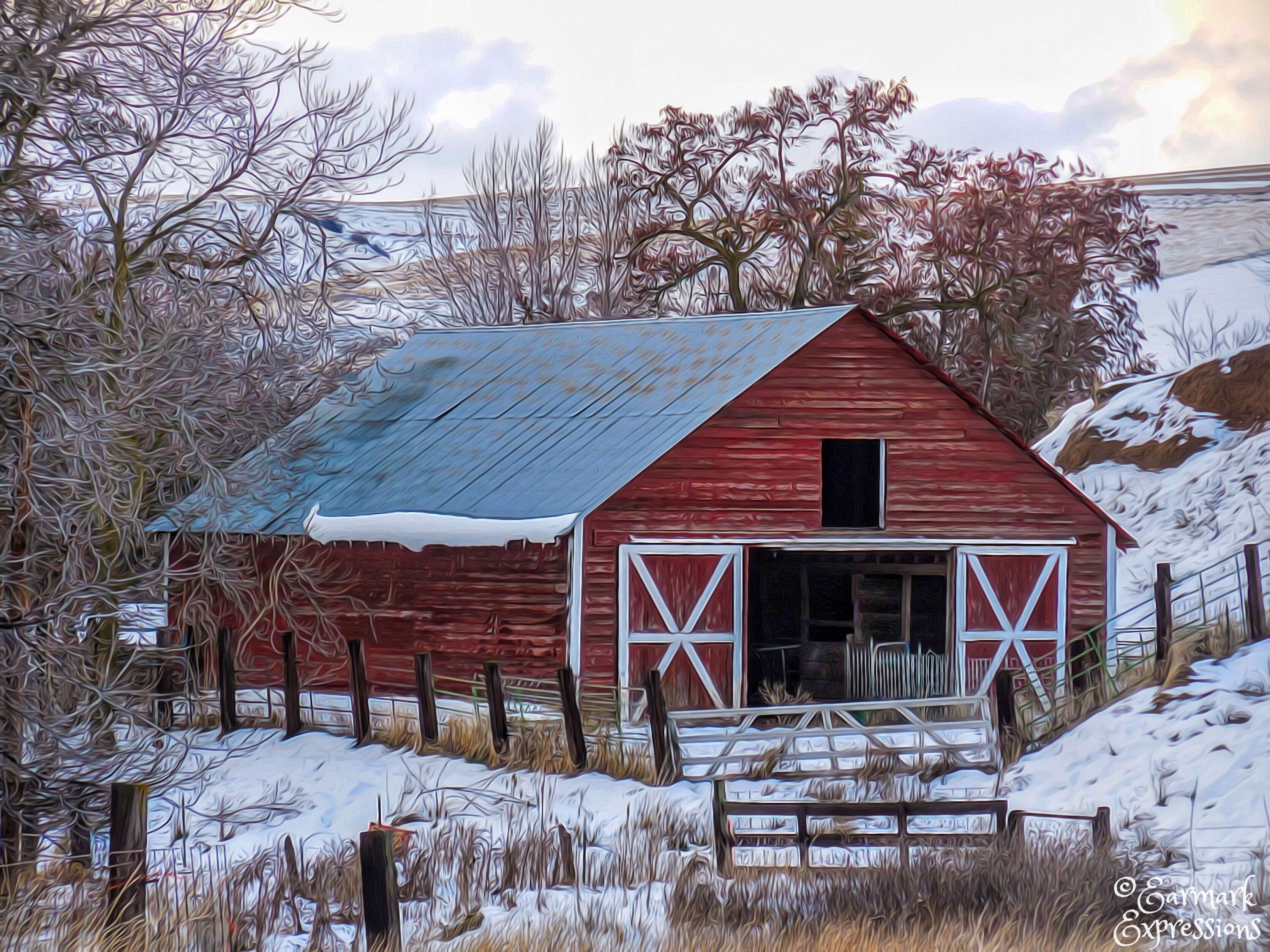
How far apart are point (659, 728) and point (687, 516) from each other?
3574 millimetres

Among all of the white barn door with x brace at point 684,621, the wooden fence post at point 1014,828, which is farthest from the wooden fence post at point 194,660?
the wooden fence post at point 1014,828

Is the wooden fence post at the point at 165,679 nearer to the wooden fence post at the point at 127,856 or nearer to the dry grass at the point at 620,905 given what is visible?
the dry grass at the point at 620,905

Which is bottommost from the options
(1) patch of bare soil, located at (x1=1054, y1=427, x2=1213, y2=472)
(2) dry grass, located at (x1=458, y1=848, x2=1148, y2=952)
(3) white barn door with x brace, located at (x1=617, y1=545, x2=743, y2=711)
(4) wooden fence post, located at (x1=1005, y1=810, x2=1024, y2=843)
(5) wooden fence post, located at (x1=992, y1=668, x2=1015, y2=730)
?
(2) dry grass, located at (x1=458, y1=848, x2=1148, y2=952)

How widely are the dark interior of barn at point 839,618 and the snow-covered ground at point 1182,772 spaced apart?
13.3ft

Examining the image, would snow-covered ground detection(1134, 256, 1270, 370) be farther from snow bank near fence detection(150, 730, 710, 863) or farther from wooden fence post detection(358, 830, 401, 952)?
wooden fence post detection(358, 830, 401, 952)

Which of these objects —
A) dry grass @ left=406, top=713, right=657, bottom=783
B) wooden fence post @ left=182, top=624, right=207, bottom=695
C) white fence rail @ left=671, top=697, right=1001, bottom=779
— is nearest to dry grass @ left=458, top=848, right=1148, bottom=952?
white fence rail @ left=671, top=697, right=1001, bottom=779

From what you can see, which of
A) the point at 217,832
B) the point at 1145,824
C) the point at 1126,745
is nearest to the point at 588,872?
the point at 217,832

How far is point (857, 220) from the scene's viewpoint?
3725 centimetres

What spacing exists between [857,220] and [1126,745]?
23.9m

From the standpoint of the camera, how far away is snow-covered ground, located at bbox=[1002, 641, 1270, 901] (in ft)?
41.3

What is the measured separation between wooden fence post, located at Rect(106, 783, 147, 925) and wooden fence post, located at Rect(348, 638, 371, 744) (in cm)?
702

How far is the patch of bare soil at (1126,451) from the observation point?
103 feet

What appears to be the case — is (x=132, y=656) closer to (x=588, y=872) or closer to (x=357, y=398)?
(x=588, y=872)

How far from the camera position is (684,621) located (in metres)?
17.7
